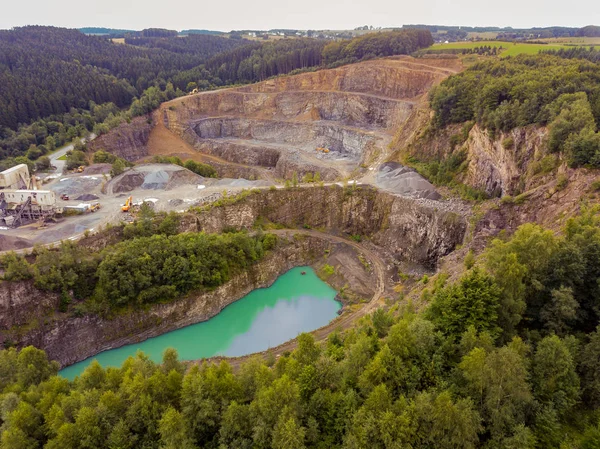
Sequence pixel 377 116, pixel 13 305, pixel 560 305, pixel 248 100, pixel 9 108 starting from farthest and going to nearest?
pixel 248 100
pixel 377 116
pixel 9 108
pixel 13 305
pixel 560 305

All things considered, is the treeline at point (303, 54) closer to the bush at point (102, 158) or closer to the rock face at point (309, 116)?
the rock face at point (309, 116)

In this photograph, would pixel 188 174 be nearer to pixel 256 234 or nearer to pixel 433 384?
pixel 256 234

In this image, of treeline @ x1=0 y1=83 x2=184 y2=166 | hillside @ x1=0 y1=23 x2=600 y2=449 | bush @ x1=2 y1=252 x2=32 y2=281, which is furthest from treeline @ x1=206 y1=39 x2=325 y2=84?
bush @ x1=2 y1=252 x2=32 y2=281

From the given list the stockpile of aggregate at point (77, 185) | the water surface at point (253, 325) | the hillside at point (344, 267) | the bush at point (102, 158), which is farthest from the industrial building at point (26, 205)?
the bush at point (102, 158)

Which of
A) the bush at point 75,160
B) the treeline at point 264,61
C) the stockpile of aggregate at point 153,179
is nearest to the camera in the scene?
the stockpile of aggregate at point 153,179

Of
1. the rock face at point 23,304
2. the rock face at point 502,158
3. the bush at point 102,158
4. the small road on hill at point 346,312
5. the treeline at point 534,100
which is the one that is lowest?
the small road on hill at point 346,312

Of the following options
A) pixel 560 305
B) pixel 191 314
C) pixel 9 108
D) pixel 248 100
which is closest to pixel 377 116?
pixel 248 100


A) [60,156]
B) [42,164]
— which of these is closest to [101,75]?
[60,156]
